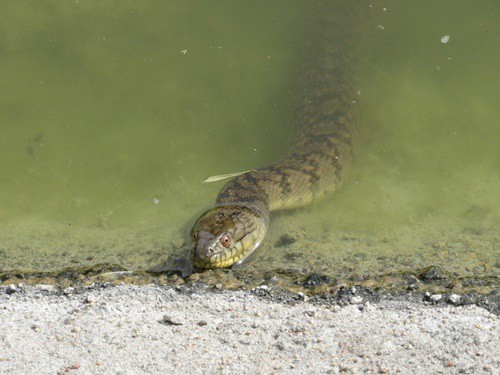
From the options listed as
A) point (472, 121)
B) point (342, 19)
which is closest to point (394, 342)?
point (472, 121)

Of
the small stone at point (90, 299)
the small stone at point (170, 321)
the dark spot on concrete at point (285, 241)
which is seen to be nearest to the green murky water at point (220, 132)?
the dark spot on concrete at point (285, 241)

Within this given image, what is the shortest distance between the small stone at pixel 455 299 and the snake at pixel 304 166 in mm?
1553

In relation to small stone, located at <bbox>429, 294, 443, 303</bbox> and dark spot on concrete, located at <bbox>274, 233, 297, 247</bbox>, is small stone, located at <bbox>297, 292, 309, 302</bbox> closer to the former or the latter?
small stone, located at <bbox>429, 294, 443, 303</bbox>

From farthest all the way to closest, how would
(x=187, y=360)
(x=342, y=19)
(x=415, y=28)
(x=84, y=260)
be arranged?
(x=342, y=19)
(x=415, y=28)
(x=84, y=260)
(x=187, y=360)

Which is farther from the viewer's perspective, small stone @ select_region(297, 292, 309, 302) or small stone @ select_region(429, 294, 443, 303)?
small stone @ select_region(297, 292, 309, 302)

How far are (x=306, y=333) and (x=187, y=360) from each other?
66cm

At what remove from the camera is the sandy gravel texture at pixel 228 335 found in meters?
3.41

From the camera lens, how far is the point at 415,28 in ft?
24.8

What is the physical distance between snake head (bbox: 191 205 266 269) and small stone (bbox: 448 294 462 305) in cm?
155

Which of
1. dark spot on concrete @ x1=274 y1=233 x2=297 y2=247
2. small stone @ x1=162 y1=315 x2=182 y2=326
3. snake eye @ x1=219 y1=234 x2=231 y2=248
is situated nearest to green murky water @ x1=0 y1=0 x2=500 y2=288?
dark spot on concrete @ x1=274 y1=233 x2=297 y2=247

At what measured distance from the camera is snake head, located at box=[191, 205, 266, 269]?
455 centimetres

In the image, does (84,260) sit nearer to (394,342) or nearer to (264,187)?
(264,187)

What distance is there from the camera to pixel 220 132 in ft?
20.8

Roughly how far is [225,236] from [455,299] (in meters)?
1.63
